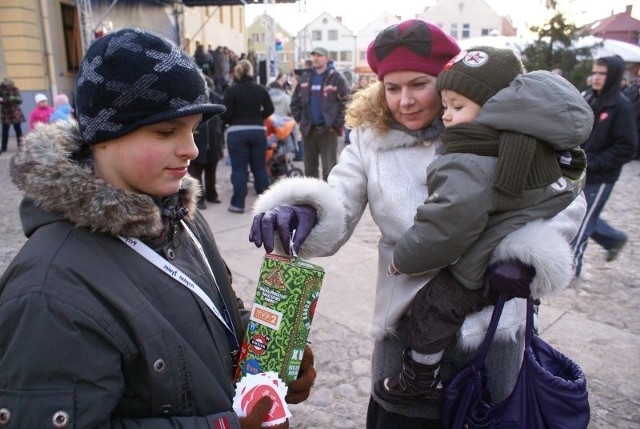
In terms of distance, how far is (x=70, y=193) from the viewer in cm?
112

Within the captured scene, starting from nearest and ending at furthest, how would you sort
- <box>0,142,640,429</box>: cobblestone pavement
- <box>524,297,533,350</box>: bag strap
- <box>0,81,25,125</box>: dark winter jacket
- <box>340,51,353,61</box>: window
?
<box>524,297,533,350</box>: bag strap < <box>0,142,640,429</box>: cobblestone pavement < <box>0,81,25,125</box>: dark winter jacket < <box>340,51,353,61</box>: window

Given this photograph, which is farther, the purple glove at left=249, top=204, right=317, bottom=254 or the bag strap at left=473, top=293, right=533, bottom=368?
the purple glove at left=249, top=204, right=317, bottom=254

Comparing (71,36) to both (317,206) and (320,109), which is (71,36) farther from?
(317,206)

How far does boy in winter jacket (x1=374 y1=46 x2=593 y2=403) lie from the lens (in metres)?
1.48

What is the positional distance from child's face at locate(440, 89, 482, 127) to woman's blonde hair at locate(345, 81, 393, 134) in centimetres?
24

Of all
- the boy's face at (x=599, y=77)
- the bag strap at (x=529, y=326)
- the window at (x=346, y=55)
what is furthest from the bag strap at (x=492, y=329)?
the window at (x=346, y=55)

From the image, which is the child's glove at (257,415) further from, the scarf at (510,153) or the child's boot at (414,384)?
the scarf at (510,153)

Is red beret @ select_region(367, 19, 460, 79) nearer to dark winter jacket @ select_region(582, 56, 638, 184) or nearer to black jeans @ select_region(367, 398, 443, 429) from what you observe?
black jeans @ select_region(367, 398, 443, 429)

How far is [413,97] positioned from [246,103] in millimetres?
5267

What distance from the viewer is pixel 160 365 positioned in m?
1.11

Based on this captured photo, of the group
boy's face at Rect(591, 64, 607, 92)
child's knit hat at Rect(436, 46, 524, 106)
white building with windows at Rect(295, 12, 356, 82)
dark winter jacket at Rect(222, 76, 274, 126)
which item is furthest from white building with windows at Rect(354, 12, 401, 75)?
child's knit hat at Rect(436, 46, 524, 106)

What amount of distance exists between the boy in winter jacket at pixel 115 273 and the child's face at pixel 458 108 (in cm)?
81

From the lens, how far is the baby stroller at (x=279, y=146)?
28.0 feet

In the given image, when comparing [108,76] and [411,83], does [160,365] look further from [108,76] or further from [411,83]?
[411,83]
